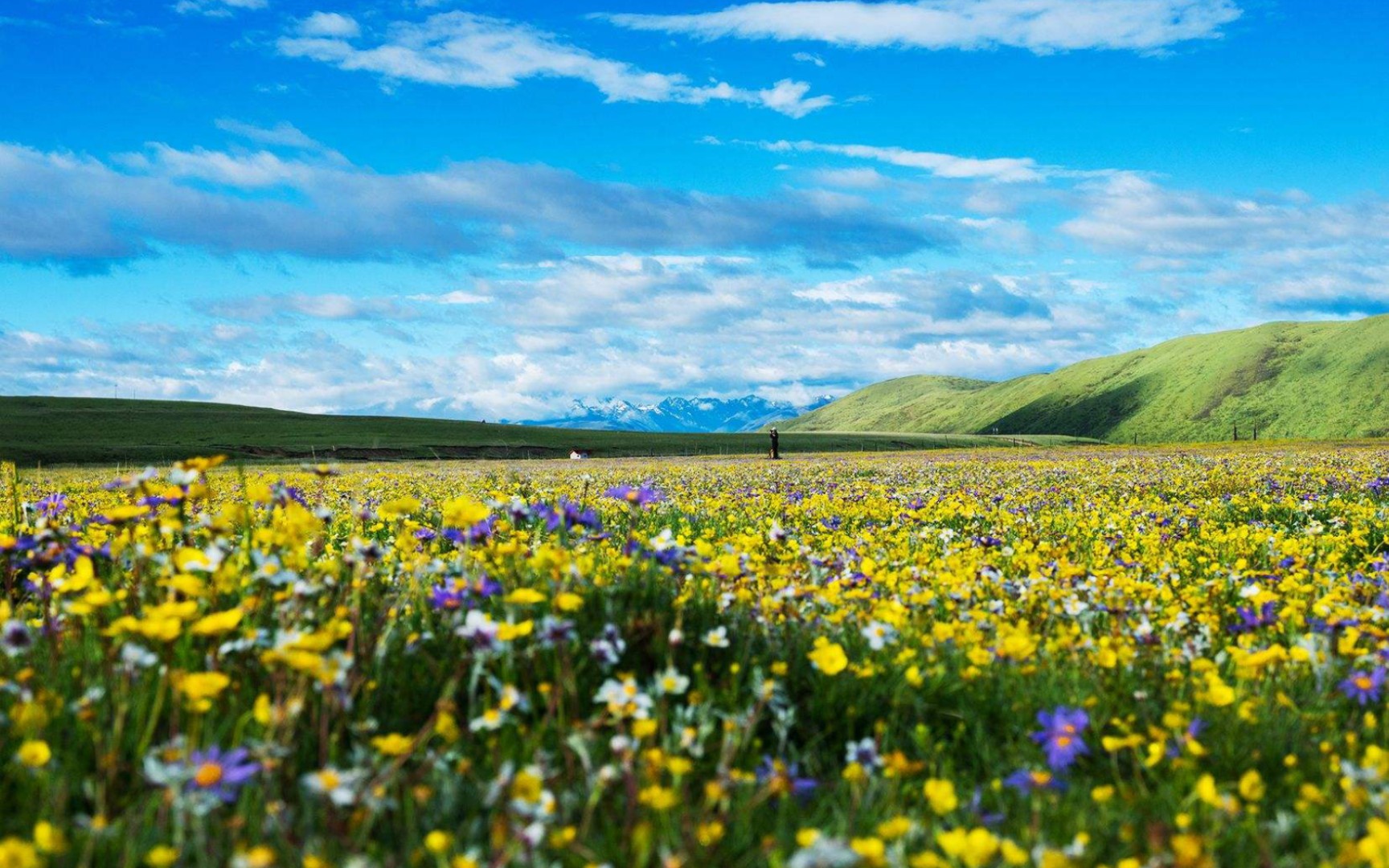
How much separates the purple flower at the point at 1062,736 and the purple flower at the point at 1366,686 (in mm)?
1609

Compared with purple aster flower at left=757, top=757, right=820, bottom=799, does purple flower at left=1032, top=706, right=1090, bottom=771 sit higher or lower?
higher

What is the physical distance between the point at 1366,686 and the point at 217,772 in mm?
5049

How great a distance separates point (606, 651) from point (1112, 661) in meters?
2.67

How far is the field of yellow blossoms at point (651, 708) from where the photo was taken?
127 inches

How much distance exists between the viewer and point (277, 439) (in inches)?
5876

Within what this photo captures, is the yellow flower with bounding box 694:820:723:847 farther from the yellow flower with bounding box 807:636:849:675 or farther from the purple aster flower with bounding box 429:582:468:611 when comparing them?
the purple aster flower with bounding box 429:582:468:611


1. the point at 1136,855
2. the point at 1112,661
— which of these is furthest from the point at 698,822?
the point at 1112,661

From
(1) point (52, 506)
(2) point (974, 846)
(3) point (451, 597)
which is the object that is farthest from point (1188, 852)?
(1) point (52, 506)

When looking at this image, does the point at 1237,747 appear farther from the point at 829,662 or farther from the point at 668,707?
the point at 668,707

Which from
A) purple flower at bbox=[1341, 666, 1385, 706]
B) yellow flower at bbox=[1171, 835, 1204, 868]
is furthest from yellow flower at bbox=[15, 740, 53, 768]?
purple flower at bbox=[1341, 666, 1385, 706]

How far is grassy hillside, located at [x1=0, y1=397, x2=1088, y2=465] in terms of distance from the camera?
106 metres

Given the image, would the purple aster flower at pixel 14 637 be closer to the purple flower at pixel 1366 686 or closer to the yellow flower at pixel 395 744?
the yellow flower at pixel 395 744

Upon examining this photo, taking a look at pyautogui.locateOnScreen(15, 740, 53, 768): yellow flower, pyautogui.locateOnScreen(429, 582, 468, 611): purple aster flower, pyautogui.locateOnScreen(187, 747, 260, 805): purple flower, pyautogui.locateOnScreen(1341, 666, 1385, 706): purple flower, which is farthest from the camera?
pyautogui.locateOnScreen(429, 582, 468, 611): purple aster flower

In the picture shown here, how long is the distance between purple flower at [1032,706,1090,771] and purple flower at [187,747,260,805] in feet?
9.89
